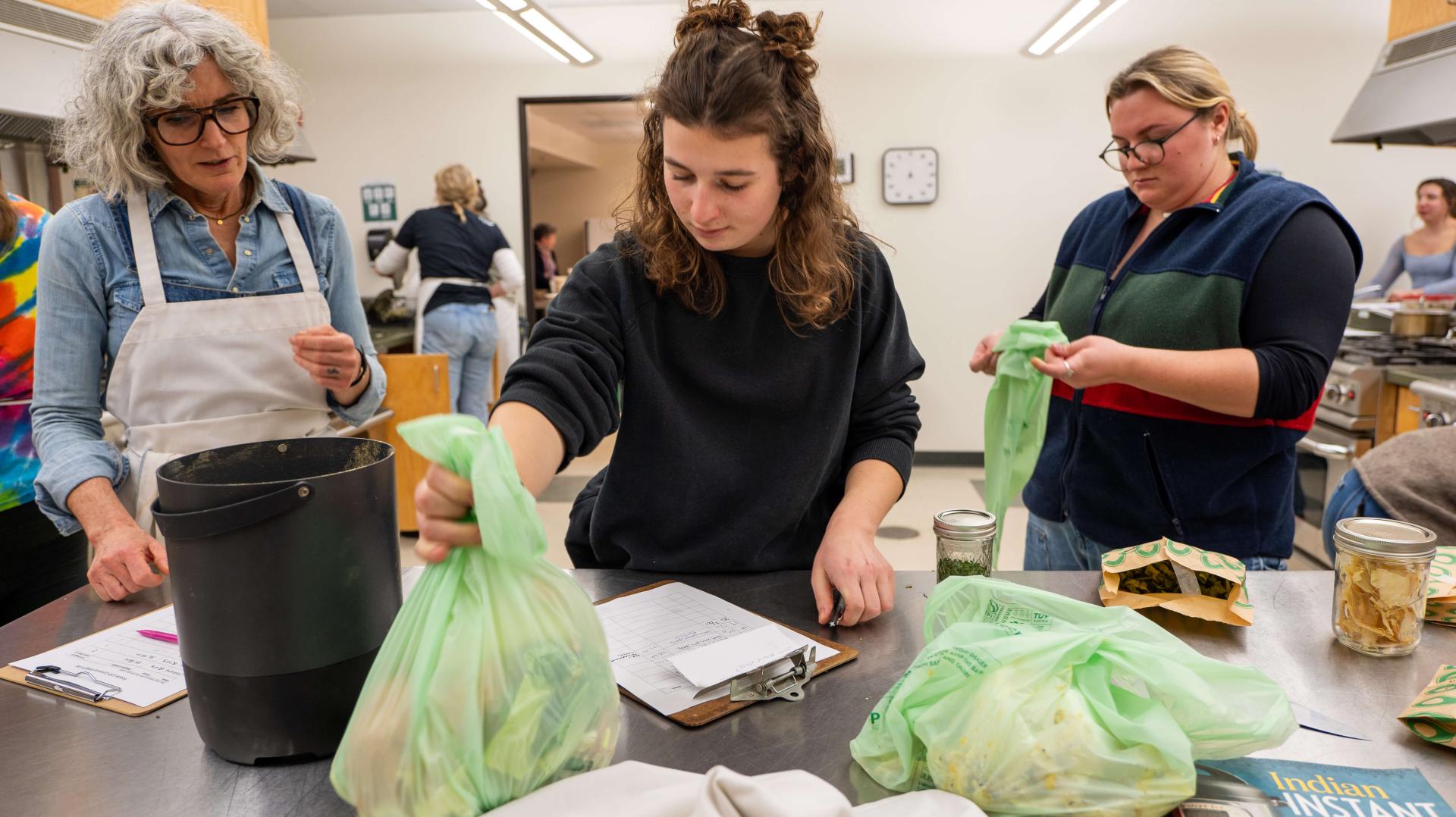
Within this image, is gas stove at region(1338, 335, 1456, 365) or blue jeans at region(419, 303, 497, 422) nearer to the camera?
gas stove at region(1338, 335, 1456, 365)

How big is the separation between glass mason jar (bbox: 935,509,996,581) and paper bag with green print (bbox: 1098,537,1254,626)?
17 cm

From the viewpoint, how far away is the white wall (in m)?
5.10

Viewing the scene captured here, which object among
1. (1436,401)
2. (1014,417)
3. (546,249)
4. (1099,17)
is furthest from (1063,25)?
(546,249)

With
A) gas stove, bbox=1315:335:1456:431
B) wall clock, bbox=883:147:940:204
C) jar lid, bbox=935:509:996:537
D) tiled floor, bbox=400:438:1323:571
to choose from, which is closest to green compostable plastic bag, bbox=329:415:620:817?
jar lid, bbox=935:509:996:537

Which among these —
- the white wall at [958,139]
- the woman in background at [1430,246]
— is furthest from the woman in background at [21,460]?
the woman in background at [1430,246]

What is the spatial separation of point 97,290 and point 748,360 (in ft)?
3.27

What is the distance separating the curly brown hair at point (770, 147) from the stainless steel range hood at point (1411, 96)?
96.0 inches

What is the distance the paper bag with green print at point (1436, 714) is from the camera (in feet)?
2.70

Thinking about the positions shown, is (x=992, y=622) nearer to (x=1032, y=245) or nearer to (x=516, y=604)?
(x=516, y=604)

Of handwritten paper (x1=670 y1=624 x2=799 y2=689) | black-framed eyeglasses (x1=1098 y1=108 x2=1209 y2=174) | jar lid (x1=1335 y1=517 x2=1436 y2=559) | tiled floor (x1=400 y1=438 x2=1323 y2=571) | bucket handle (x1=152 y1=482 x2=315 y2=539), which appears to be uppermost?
black-framed eyeglasses (x1=1098 y1=108 x2=1209 y2=174)

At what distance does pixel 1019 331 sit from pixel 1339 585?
62cm

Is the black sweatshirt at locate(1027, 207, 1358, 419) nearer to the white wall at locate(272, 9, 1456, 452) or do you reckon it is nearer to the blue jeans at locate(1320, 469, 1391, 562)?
the blue jeans at locate(1320, 469, 1391, 562)

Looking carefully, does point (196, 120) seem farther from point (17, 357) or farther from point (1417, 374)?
point (1417, 374)

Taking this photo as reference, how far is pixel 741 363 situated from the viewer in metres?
1.28
